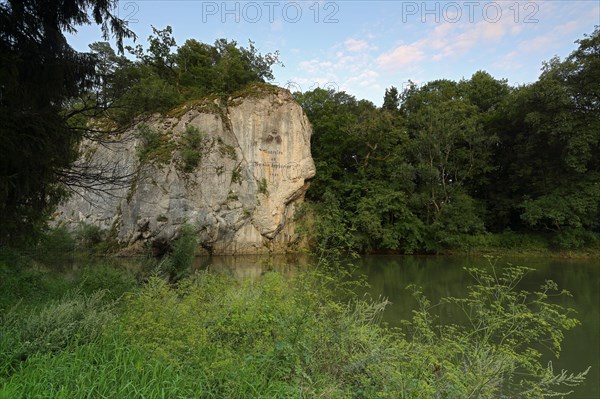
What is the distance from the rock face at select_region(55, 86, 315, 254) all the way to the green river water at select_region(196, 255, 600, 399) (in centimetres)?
237

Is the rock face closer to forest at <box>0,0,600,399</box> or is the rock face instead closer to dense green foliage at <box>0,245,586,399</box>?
forest at <box>0,0,600,399</box>

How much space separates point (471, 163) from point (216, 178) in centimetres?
1669

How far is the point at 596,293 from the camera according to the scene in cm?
1160

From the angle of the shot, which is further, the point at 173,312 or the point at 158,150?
the point at 158,150

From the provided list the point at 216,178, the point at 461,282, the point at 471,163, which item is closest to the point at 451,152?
the point at 471,163

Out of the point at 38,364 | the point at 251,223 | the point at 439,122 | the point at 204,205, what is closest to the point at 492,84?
the point at 439,122

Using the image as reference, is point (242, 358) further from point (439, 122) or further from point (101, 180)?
point (439, 122)

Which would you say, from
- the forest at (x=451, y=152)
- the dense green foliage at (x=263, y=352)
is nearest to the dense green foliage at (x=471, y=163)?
the forest at (x=451, y=152)

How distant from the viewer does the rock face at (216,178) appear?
65.8 ft

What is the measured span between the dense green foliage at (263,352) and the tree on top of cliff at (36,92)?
167 centimetres

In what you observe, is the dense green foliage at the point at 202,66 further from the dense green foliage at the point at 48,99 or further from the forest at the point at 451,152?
the dense green foliage at the point at 48,99

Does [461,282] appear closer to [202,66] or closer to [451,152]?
[451,152]

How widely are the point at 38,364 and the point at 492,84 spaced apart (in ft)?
109

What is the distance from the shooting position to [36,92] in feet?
15.9
